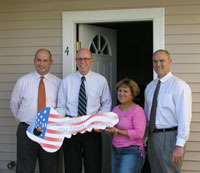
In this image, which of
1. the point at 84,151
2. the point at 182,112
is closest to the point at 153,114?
the point at 182,112

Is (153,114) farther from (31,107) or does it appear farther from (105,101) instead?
(31,107)

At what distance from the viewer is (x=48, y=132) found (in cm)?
314

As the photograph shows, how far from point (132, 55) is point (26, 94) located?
17.9 feet

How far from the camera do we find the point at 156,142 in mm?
2963

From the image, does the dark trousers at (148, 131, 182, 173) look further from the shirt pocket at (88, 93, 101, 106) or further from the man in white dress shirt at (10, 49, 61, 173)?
the man in white dress shirt at (10, 49, 61, 173)

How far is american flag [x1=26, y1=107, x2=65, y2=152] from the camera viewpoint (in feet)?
10.2

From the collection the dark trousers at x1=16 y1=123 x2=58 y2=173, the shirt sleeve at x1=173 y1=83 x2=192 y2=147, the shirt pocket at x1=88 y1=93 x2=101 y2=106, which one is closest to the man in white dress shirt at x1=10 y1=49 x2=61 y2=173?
the dark trousers at x1=16 y1=123 x2=58 y2=173

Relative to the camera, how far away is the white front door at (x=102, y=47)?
4203mm

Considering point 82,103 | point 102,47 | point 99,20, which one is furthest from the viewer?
point 102,47

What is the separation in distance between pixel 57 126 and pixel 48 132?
4.2 inches

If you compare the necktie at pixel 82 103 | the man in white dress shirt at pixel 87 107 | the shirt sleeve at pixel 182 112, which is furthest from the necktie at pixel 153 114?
the necktie at pixel 82 103

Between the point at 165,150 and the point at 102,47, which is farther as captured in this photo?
the point at 102,47

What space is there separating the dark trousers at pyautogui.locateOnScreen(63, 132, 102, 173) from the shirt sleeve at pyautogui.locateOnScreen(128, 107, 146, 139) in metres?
0.59

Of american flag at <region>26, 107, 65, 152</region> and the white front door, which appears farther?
the white front door
